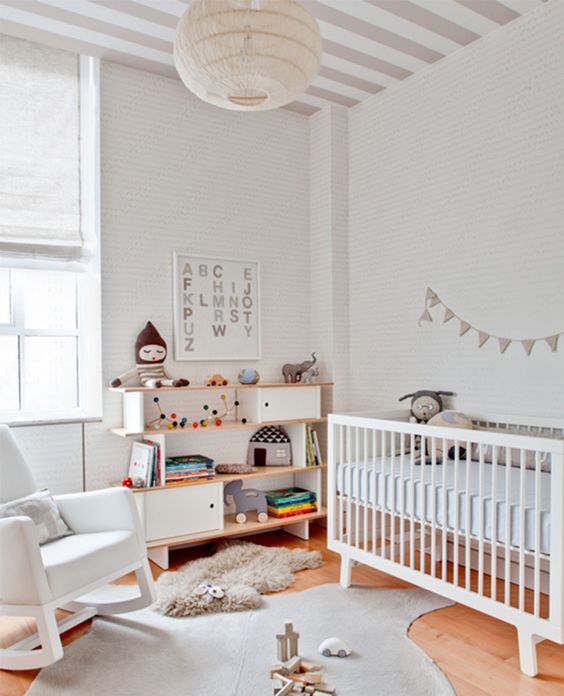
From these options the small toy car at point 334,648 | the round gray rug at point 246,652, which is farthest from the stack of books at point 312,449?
the small toy car at point 334,648

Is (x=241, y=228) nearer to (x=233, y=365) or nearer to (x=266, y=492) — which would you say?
(x=233, y=365)

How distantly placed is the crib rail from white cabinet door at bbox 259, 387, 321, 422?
47cm

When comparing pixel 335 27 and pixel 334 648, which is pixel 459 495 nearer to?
pixel 334 648

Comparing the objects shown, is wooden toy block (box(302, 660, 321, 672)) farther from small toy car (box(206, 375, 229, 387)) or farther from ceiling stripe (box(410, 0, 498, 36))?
ceiling stripe (box(410, 0, 498, 36))

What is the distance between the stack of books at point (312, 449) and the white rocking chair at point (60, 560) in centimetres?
127

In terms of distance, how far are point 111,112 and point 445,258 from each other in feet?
6.06

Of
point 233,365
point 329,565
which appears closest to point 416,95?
point 233,365

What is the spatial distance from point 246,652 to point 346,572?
2.36ft

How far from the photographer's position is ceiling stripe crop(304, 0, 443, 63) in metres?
2.61

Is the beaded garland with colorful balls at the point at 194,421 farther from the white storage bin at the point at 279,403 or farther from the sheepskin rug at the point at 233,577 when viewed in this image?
the sheepskin rug at the point at 233,577

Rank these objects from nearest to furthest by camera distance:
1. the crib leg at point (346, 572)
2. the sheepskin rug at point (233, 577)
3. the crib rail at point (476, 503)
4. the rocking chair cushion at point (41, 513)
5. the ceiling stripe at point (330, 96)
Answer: the crib rail at point (476, 503) → the rocking chair cushion at point (41, 513) → the sheepskin rug at point (233, 577) → the crib leg at point (346, 572) → the ceiling stripe at point (330, 96)

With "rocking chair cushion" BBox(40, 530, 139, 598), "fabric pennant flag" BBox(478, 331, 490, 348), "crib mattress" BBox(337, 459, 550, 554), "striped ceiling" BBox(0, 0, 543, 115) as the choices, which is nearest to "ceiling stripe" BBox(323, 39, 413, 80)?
"striped ceiling" BBox(0, 0, 543, 115)

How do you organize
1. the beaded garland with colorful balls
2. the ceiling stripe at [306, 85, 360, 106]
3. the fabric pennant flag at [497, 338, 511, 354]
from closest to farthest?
the fabric pennant flag at [497, 338, 511, 354] < the beaded garland with colorful balls < the ceiling stripe at [306, 85, 360, 106]

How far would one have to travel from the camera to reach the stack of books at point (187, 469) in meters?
2.95
